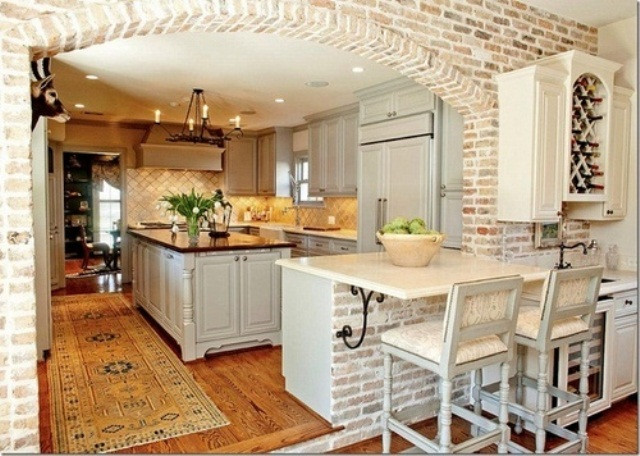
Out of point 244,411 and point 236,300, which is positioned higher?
point 236,300

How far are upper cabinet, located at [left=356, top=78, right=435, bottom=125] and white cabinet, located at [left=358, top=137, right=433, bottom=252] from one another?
282mm

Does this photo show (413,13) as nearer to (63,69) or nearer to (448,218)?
(448,218)

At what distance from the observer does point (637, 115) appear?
370cm

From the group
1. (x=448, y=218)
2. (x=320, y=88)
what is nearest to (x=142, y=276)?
(x=320, y=88)

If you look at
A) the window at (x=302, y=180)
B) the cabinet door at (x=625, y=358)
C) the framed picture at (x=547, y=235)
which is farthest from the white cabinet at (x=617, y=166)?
the window at (x=302, y=180)

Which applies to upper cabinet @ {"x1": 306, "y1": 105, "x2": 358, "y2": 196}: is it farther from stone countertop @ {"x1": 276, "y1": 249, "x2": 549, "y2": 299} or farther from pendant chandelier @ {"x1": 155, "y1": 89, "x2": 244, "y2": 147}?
stone countertop @ {"x1": 276, "y1": 249, "x2": 549, "y2": 299}

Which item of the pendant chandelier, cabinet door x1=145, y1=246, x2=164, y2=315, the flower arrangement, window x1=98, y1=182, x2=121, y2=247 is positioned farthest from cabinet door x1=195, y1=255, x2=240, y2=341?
window x1=98, y1=182, x2=121, y2=247

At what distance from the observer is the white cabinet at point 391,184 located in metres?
4.48

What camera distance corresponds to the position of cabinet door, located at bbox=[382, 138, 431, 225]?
4.47 m

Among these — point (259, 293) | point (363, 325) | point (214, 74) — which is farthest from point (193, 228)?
point (363, 325)

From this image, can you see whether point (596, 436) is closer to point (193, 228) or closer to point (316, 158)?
point (193, 228)

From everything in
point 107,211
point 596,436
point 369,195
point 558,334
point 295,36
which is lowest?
point 596,436

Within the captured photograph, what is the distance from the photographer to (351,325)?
276 cm

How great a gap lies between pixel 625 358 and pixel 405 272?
186 cm
